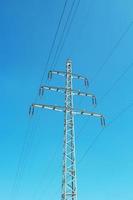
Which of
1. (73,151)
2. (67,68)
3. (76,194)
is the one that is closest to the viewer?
(76,194)

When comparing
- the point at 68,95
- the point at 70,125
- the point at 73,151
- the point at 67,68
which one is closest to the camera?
the point at 73,151

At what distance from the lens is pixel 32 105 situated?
26.9 m

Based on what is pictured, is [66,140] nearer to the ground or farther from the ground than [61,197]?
farther from the ground

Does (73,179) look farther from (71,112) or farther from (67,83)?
(67,83)

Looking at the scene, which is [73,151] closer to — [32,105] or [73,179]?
[73,179]

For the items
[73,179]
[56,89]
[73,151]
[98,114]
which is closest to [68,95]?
[56,89]

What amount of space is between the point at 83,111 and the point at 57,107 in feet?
7.17

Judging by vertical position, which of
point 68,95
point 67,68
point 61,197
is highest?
point 67,68

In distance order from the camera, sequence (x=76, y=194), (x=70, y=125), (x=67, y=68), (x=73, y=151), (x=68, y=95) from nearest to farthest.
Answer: (x=76, y=194)
(x=73, y=151)
(x=70, y=125)
(x=68, y=95)
(x=67, y=68)

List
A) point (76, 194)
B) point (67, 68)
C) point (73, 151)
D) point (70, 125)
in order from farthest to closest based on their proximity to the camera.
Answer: point (67, 68) → point (70, 125) → point (73, 151) → point (76, 194)

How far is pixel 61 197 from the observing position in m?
23.5

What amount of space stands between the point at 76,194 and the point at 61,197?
3.62 feet

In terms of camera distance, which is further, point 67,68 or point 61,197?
point 67,68

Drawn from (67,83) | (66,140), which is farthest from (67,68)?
(66,140)
